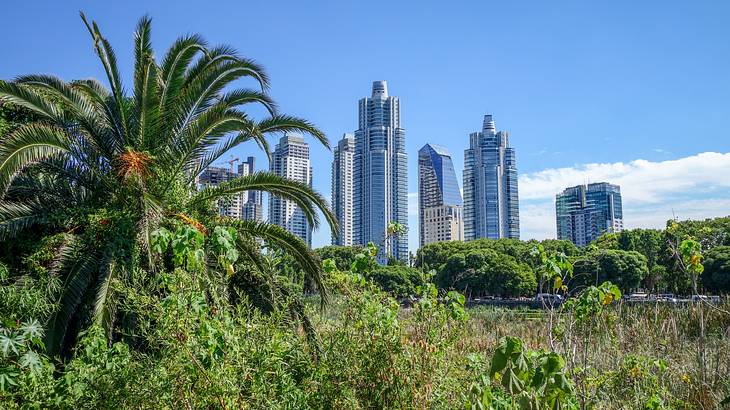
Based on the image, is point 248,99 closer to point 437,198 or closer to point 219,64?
point 219,64

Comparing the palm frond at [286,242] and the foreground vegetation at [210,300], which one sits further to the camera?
the palm frond at [286,242]

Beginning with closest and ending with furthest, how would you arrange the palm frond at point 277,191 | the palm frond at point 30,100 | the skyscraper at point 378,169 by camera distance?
the palm frond at point 30,100 < the palm frond at point 277,191 < the skyscraper at point 378,169

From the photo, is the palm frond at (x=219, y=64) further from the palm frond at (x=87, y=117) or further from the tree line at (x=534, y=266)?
the tree line at (x=534, y=266)

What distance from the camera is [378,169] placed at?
12362cm

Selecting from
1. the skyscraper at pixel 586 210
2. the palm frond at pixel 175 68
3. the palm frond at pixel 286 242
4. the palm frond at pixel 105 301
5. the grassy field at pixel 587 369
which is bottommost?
the grassy field at pixel 587 369

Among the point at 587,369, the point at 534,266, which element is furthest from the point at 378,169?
the point at 587,369

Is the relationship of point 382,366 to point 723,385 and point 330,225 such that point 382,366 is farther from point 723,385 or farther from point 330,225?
point 330,225

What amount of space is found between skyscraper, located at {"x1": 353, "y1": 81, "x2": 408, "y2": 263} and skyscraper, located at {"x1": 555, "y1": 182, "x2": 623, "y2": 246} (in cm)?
3405

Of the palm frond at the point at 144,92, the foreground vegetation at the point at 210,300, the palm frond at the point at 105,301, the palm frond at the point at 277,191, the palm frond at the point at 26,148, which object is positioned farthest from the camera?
the palm frond at the point at 277,191

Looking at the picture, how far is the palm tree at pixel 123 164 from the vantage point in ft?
23.1

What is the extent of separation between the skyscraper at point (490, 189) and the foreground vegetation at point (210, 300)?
432 ft

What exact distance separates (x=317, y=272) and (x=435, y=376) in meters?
5.07

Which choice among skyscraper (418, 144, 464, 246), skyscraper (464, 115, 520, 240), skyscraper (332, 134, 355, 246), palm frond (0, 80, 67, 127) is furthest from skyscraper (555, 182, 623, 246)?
palm frond (0, 80, 67, 127)

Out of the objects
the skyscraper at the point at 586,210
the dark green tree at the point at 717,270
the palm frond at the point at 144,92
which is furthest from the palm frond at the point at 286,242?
the skyscraper at the point at 586,210
